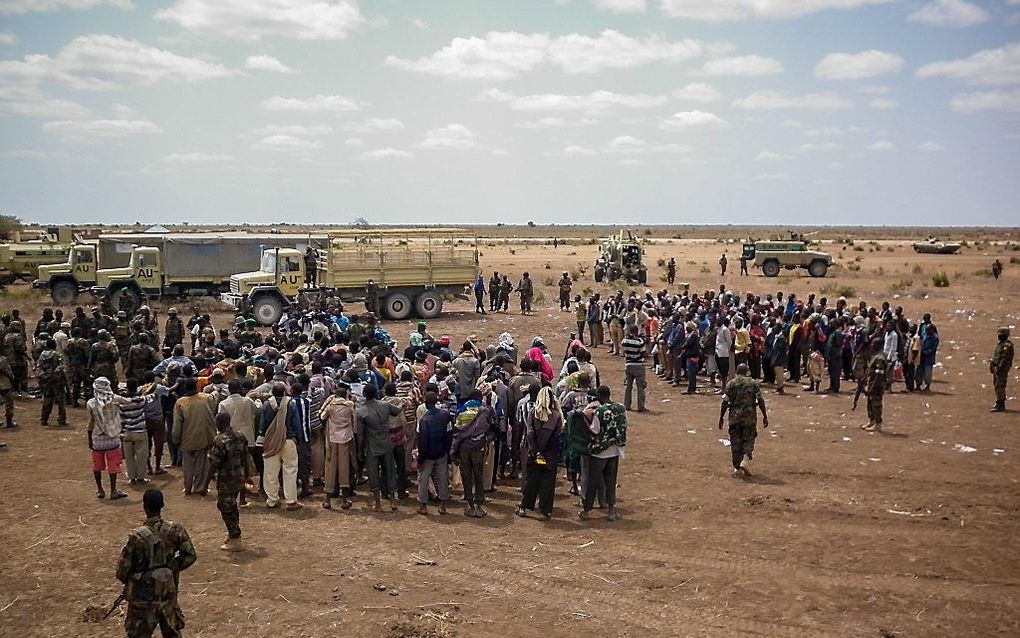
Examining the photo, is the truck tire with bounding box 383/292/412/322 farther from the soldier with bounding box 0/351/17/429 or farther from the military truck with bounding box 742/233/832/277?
the military truck with bounding box 742/233/832/277

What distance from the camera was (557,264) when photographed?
5184cm

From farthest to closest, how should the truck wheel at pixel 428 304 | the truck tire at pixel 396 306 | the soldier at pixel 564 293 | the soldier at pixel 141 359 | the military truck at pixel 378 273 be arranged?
1. the soldier at pixel 564 293
2. the truck wheel at pixel 428 304
3. the truck tire at pixel 396 306
4. the military truck at pixel 378 273
5. the soldier at pixel 141 359

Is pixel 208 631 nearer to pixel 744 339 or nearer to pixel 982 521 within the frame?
pixel 982 521

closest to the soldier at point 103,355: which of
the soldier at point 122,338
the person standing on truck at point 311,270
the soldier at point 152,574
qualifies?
the soldier at point 122,338

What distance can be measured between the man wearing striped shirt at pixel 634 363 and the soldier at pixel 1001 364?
553cm

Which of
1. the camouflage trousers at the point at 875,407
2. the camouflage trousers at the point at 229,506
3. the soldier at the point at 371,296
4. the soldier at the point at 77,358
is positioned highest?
the soldier at the point at 371,296

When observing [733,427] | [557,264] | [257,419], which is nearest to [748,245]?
[557,264]

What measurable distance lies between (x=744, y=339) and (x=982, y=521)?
7154mm

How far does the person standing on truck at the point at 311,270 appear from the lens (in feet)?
83.8

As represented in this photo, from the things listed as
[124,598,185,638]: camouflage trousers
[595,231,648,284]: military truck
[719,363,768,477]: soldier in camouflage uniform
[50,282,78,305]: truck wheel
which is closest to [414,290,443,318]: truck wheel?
[50,282,78,305]: truck wheel

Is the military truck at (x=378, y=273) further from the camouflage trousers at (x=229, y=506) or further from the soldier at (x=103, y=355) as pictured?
the camouflage trousers at (x=229, y=506)

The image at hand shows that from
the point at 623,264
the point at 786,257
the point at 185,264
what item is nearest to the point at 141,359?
the point at 185,264

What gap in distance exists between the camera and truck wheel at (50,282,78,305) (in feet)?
93.5

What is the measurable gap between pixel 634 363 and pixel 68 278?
2259 centimetres
